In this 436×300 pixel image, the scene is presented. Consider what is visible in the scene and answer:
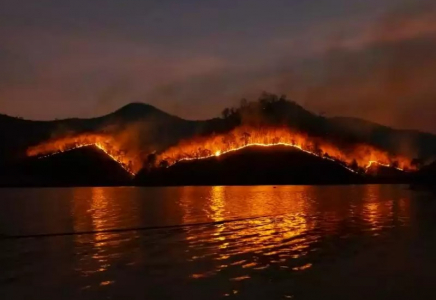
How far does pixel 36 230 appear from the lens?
30.5m

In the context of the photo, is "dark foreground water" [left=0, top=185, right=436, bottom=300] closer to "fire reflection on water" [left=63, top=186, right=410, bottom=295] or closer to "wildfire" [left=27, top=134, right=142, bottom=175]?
"fire reflection on water" [left=63, top=186, right=410, bottom=295]

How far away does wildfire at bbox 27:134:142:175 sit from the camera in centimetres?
15175

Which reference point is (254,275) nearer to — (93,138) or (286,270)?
(286,270)

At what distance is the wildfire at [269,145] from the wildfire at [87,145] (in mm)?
9735

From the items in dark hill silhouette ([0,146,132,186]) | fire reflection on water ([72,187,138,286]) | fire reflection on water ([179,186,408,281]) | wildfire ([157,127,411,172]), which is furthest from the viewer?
wildfire ([157,127,411,172])

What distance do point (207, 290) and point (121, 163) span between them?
139 metres

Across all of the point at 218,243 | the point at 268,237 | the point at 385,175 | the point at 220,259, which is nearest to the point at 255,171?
the point at 385,175

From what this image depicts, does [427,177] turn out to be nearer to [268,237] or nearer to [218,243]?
[268,237]

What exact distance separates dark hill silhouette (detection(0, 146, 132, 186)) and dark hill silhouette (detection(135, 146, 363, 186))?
894 cm

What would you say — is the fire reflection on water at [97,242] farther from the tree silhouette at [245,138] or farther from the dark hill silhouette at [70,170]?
the tree silhouette at [245,138]

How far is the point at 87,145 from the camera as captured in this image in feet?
509

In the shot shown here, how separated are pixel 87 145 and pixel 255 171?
5187 centimetres

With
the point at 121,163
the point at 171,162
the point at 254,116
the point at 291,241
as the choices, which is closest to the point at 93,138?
the point at 121,163

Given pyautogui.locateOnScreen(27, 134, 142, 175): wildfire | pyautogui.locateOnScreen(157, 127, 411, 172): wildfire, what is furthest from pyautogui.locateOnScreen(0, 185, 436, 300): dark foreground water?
pyautogui.locateOnScreen(27, 134, 142, 175): wildfire
